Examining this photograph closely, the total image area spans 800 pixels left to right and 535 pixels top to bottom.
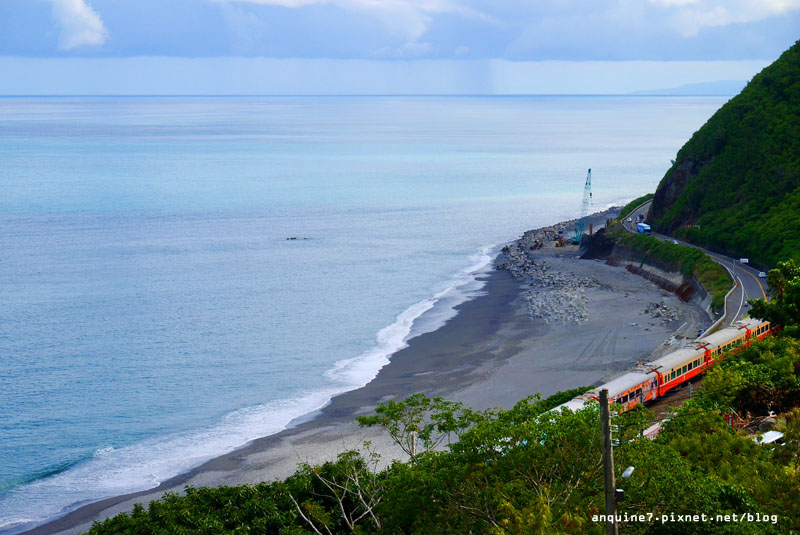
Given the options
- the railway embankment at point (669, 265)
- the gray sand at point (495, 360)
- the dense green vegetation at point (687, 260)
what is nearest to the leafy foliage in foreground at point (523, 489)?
the gray sand at point (495, 360)

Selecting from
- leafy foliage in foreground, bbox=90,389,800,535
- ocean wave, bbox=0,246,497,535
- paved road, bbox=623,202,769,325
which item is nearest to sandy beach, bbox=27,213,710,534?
ocean wave, bbox=0,246,497,535

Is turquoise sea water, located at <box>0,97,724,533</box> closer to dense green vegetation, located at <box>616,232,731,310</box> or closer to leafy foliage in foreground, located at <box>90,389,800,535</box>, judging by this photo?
leafy foliage in foreground, located at <box>90,389,800,535</box>

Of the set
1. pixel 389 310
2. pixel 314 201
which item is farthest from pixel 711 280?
pixel 314 201

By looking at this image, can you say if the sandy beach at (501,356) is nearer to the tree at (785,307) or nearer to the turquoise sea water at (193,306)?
the turquoise sea water at (193,306)

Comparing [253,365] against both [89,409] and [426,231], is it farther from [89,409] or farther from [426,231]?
[426,231]

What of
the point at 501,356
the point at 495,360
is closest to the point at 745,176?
the point at 501,356

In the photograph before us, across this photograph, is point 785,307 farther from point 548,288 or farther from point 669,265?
point 548,288
